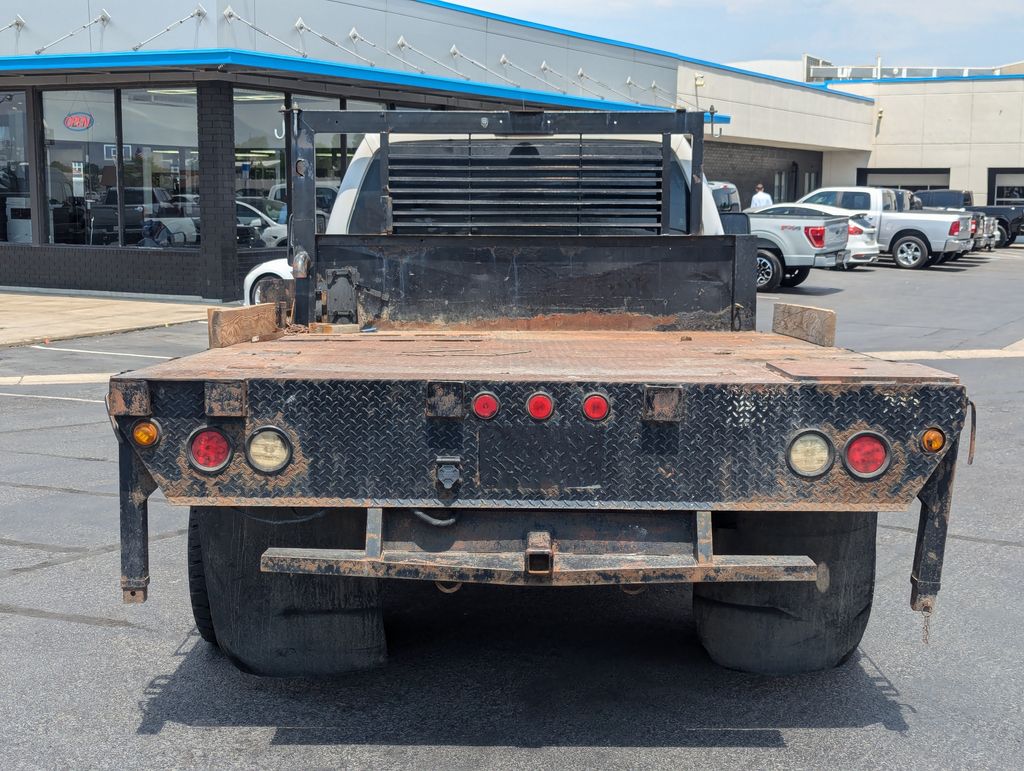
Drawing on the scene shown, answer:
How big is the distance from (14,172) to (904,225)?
19701 mm

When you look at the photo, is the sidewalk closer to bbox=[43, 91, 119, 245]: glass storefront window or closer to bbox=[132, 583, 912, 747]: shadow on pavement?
bbox=[43, 91, 119, 245]: glass storefront window

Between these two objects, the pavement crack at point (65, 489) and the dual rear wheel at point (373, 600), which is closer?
the dual rear wheel at point (373, 600)

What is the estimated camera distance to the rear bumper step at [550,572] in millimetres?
3715

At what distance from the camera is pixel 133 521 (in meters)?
3.89

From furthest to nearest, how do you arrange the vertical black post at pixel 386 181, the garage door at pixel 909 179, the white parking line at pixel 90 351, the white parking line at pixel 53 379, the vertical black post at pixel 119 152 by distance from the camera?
the garage door at pixel 909 179 < the vertical black post at pixel 119 152 < the white parking line at pixel 90 351 < the white parking line at pixel 53 379 < the vertical black post at pixel 386 181

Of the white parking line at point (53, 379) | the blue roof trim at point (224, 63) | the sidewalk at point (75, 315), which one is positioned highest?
the blue roof trim at point (224, 63)

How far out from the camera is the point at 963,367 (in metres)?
13.3

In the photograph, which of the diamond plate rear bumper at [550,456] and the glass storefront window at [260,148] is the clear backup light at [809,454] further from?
the glass storefront window at [260,148]

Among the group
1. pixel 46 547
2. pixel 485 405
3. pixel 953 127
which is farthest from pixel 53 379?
pixel 953 127

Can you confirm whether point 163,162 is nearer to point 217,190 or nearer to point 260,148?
point 217,190

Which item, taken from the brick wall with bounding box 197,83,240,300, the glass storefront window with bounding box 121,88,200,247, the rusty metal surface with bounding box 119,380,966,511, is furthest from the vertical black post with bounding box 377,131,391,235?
the glass storefront window with bounding box 121,88,200,247

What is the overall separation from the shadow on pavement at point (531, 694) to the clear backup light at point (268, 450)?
102 centimetres

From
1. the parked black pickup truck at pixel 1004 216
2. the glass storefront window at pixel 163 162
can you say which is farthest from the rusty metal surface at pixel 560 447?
the parked black pickup truck at pixel 1004 216

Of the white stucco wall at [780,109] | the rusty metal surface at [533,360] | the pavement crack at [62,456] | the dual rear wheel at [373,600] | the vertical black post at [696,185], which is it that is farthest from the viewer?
the white stucco wall at [780,109]
